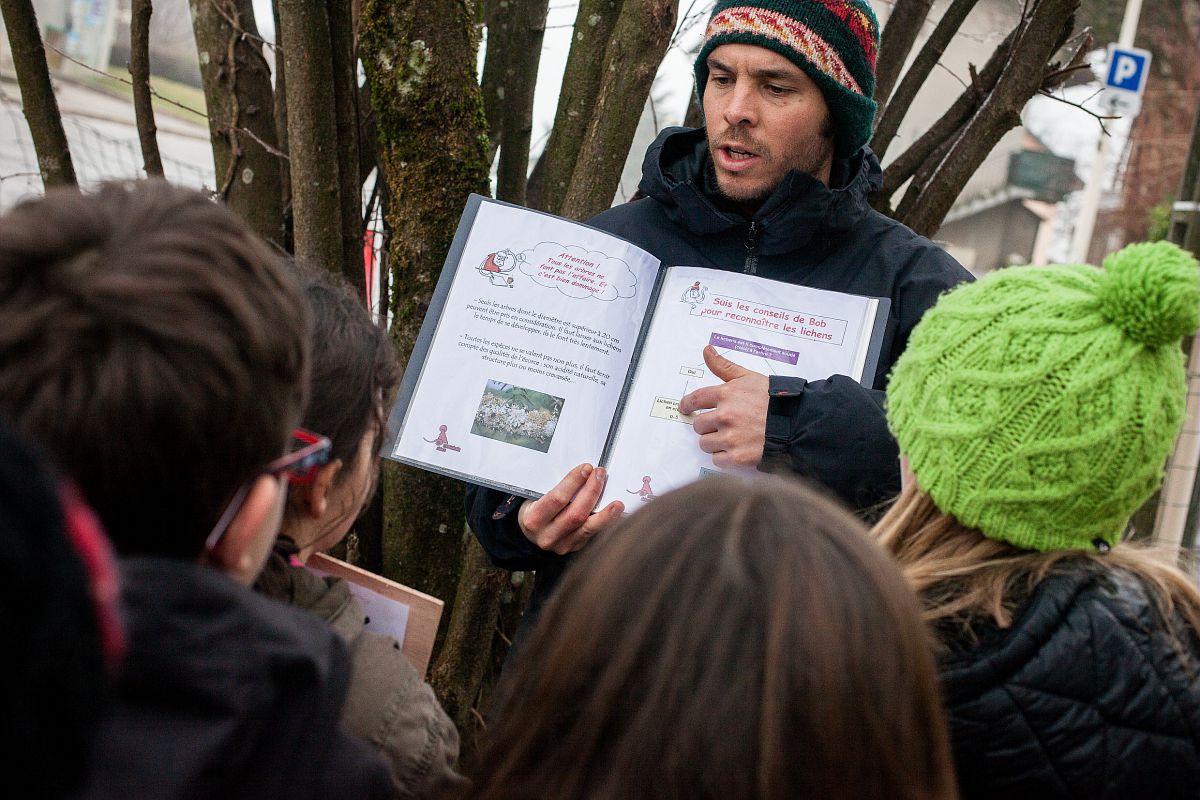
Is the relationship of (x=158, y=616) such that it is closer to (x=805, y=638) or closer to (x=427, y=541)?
(x=805, y=638)

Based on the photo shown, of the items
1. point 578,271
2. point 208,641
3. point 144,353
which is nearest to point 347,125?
point 578,271

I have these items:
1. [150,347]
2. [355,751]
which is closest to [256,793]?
[355,751]

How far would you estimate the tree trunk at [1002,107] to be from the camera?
310 centimetres

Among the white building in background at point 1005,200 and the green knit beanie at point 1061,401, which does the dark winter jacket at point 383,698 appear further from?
the white building in background at point 1005,200

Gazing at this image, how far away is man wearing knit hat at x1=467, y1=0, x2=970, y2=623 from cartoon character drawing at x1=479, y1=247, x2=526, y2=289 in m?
0.34

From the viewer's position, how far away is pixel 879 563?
1.08m

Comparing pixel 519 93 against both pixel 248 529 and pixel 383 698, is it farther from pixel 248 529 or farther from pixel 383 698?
pixel 248 529

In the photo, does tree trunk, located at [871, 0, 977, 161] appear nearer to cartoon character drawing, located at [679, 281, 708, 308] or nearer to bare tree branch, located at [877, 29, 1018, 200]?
bare tree branch, located at [877, 29, 1018, 200]

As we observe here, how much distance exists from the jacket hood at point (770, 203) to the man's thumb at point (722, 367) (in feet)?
1.10

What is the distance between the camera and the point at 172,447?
1.01m

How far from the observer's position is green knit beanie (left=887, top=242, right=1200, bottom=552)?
1.44 m

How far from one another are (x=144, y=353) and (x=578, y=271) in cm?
132

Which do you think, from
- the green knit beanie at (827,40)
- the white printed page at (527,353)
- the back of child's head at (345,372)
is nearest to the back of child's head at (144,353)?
the back of child's head at (345,372)

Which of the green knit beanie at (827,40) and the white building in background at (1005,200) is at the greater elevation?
the white building in background at (1005,200)
